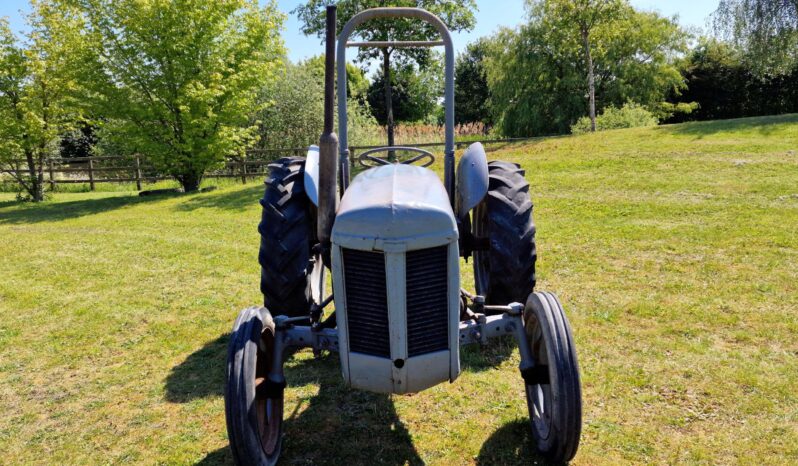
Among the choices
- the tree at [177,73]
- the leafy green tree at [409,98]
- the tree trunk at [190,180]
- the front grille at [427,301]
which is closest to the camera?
the front grille at [427,301]

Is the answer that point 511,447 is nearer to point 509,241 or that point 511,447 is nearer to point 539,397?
point 539,397

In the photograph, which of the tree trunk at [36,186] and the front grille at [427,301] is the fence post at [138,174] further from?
the front grille at [427,301]

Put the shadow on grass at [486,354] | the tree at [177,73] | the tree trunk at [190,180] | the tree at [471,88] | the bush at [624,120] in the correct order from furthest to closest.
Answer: the tree at [471,88], the bush at [624,120], the tree trunk at [190,180], the tree at [177,73], the shadow on grass at [486,354]

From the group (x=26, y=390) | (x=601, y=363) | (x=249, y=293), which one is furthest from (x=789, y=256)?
(x=26, y=390)

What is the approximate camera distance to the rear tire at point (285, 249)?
Result: 3760 millimetres

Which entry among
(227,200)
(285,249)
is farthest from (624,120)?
(285,249)

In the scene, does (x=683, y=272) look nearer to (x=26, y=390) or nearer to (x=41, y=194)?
(x=26, y=390)

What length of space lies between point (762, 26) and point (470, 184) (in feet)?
69.8

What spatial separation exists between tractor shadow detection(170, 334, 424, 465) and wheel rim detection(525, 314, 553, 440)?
0.66m

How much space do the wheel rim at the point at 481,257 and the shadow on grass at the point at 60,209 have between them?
449 inches

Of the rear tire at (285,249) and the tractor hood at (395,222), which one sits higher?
the tractor hood at (395,222)

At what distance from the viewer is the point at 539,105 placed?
25109mm

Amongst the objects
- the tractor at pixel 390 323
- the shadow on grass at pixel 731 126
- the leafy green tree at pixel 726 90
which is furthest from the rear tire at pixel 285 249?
the leafy green tree at pixel 726 90

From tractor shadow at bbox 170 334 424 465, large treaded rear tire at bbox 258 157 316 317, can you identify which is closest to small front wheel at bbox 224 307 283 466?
tractor shadow at bbox 170 334 424 465
